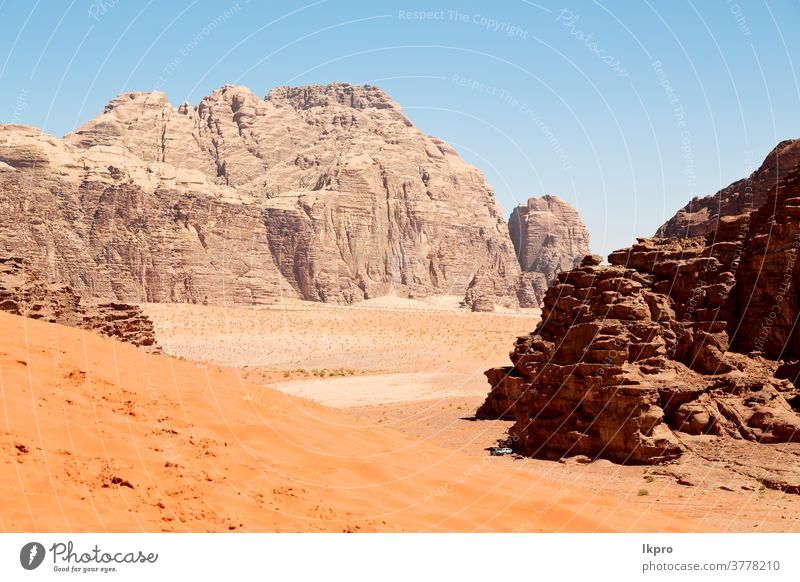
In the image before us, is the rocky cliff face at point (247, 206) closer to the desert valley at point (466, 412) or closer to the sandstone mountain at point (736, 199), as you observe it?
the desert valley at point (466, 412)

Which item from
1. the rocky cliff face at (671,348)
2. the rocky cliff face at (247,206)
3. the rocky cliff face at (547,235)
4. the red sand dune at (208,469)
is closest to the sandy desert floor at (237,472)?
the red sand dune at (208,469)

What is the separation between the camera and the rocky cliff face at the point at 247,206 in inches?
4122

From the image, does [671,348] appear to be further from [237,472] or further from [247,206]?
[247,206]

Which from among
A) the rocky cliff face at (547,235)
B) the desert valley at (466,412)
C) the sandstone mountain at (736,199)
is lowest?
the desert valley at (466,412)

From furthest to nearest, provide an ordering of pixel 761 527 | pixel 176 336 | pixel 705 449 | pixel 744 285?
1. pixel 176 336
2. pixel 744 285
3. pixel 705 449
4. pixel 761 527

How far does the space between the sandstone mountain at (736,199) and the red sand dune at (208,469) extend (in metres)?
19.3

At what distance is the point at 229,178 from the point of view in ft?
478

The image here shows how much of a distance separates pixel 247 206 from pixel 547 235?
235 ft

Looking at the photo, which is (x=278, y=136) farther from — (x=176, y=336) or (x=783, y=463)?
(x=783, y=463)

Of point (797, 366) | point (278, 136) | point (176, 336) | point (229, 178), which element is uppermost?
point (278, 136)

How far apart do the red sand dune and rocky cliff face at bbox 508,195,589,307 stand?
145m

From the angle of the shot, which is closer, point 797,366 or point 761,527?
point 761,527
